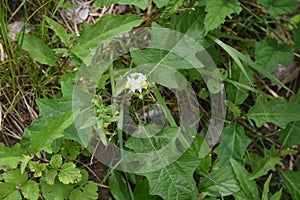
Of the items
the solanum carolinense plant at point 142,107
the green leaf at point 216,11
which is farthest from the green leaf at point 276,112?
the green leaf at point 216,11

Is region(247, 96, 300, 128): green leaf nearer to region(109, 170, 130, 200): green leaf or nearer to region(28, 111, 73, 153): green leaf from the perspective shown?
region(109, 170, 130, 200): green leaf

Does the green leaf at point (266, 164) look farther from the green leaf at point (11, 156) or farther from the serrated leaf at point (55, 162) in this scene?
the green leaf at point (11, 156)

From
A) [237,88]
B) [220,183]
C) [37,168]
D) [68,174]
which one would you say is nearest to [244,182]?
[220,183]

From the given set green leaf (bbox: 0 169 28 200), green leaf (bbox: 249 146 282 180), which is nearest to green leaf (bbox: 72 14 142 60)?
green leaf (bbox: 0 169 28 200)

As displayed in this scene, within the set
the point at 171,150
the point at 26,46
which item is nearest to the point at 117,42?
the point at 26,46

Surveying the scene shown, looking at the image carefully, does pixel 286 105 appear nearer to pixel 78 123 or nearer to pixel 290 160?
pixel 290 160
